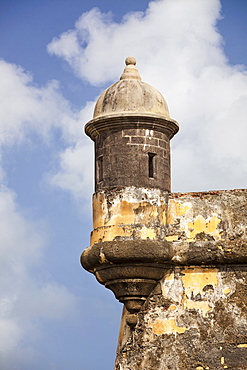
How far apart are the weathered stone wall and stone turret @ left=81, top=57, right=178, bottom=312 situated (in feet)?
0.88

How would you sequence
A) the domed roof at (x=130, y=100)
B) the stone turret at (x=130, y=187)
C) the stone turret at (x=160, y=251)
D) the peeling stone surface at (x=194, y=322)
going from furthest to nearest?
the domed roof at (x=130, y=100)
the stone turret at (x=130, y=187)
the stone turret at (x=160, y=251)
the peeling stone surface at (x=194, y=322)

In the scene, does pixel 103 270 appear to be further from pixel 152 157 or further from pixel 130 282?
pixel 152 157

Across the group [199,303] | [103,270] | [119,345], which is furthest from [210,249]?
[119,345]

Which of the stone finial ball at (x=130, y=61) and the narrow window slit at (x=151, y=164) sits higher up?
the stone finial ball at (x=130, y=61)

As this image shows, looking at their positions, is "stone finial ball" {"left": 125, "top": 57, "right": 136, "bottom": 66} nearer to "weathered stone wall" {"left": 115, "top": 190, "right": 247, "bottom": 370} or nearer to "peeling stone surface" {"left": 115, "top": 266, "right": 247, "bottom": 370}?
"weathered stone wall" {"left": 115, "top": 190, "right": 247, "bottom": 370}

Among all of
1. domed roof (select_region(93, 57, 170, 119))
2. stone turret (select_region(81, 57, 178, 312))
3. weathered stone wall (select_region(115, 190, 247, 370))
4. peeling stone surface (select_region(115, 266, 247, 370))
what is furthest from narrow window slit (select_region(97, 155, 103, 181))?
peeling stone surface (select_region(115, 266, 247, 370))

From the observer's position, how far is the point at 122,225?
41.0 feet

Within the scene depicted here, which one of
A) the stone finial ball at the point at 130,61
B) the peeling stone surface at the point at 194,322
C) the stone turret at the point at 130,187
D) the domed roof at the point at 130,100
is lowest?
the peeling stone surface at the point at 194,322

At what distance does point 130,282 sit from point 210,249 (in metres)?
1.27

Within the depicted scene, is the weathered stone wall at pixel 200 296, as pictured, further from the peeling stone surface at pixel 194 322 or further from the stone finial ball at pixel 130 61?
the stone finial ball at pixel 130 61

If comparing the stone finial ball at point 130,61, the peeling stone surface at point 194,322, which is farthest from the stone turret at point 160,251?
the stone finial ball at point 130,61

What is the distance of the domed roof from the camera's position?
1291 centimetres

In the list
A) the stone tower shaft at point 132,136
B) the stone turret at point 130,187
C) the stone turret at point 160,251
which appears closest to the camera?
the stone turret at point 160,251

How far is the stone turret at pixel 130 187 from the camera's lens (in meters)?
12.3
